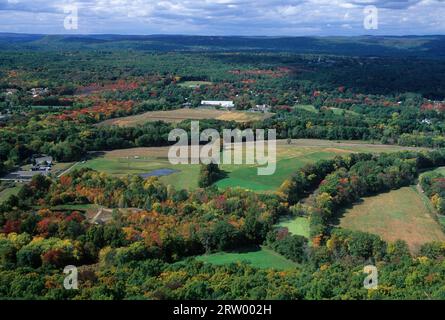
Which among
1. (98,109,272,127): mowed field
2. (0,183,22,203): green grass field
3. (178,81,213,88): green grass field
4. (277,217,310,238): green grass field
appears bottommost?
(277,217,310,238): green grass field

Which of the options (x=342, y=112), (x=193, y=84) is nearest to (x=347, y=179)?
(x=342, y=112)

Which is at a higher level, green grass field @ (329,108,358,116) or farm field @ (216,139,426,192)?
green grass field @ (329,108,358,116)

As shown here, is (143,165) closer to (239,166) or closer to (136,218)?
(239,166)

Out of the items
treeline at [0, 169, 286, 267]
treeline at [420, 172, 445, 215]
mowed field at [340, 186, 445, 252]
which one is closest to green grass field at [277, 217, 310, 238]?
treeline at [0, 169, 286, 267]

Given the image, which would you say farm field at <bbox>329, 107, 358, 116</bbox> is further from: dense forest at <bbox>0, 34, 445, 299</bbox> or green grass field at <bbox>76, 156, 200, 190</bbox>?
green grass field at <bbox>76, 156, 200, 190</bbox>

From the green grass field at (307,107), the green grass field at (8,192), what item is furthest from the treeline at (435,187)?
the green grass field at (307,107)

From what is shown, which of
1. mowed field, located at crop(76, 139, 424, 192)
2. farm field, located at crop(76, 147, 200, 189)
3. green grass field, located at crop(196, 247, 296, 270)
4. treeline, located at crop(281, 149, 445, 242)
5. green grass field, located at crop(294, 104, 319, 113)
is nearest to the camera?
green grass field, located at crop(196, 247, 296, 270)

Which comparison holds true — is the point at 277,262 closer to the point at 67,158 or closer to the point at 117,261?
the point at 117,261

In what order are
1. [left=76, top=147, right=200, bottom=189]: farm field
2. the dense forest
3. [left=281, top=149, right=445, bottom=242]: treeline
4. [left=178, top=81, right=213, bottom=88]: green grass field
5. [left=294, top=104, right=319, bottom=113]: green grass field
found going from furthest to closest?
[left=178, top=81, right=213, bottom=88]: green grass field
[left=294, top=104, right=319, bottom=113]: green grass field
[left=76, top=147, right=200, bottom=189]: farm field
[left=281, top=149, right=445, bottom=242]: treeline
the dense forest
